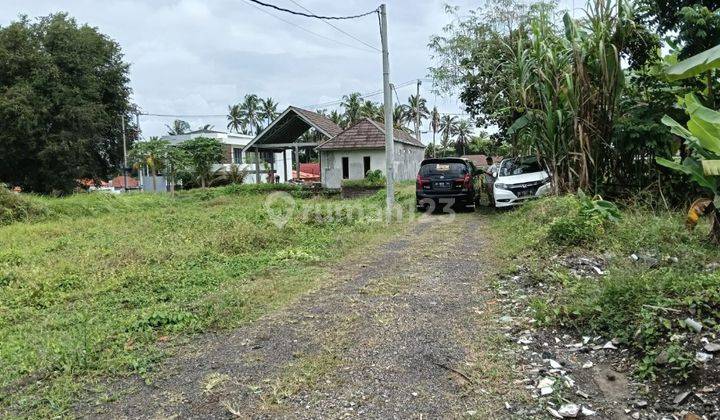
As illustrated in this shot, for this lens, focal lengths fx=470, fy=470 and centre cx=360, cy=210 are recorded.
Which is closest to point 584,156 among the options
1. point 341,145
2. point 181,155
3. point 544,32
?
point 544,32

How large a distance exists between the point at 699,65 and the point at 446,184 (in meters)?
8.08

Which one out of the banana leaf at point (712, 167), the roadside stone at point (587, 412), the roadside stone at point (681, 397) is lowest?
the roadside stone at point (587, 412)

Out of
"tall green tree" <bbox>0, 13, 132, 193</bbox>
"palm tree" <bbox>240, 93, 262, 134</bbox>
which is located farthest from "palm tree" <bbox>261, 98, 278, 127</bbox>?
"tall green tree" <bbox>0, 13, 132, 193</bbox>

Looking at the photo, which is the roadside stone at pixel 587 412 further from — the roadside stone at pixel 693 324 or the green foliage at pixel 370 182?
the green foliage at pixel 370 182

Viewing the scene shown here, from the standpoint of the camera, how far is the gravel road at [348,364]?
310cm

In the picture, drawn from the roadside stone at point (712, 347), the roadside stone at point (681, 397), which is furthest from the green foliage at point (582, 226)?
the roadside stone at point (681, 397)

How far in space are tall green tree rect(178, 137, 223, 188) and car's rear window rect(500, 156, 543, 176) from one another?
22109mm

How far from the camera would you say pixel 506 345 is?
155 inches

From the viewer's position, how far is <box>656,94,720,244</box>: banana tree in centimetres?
510

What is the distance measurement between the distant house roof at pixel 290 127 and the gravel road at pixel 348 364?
68.2 feet

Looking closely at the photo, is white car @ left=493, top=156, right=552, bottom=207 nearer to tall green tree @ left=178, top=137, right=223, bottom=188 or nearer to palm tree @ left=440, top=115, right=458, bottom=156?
tall green tree @ left=178, top=137, right=223, bottom=188

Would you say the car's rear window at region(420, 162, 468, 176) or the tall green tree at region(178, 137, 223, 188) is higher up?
the tall green tree at region(178, 137, 223, 188)

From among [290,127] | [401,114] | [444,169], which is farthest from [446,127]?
[444,169]

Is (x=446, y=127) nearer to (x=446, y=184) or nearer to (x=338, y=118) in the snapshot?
(x=338, y=118)
